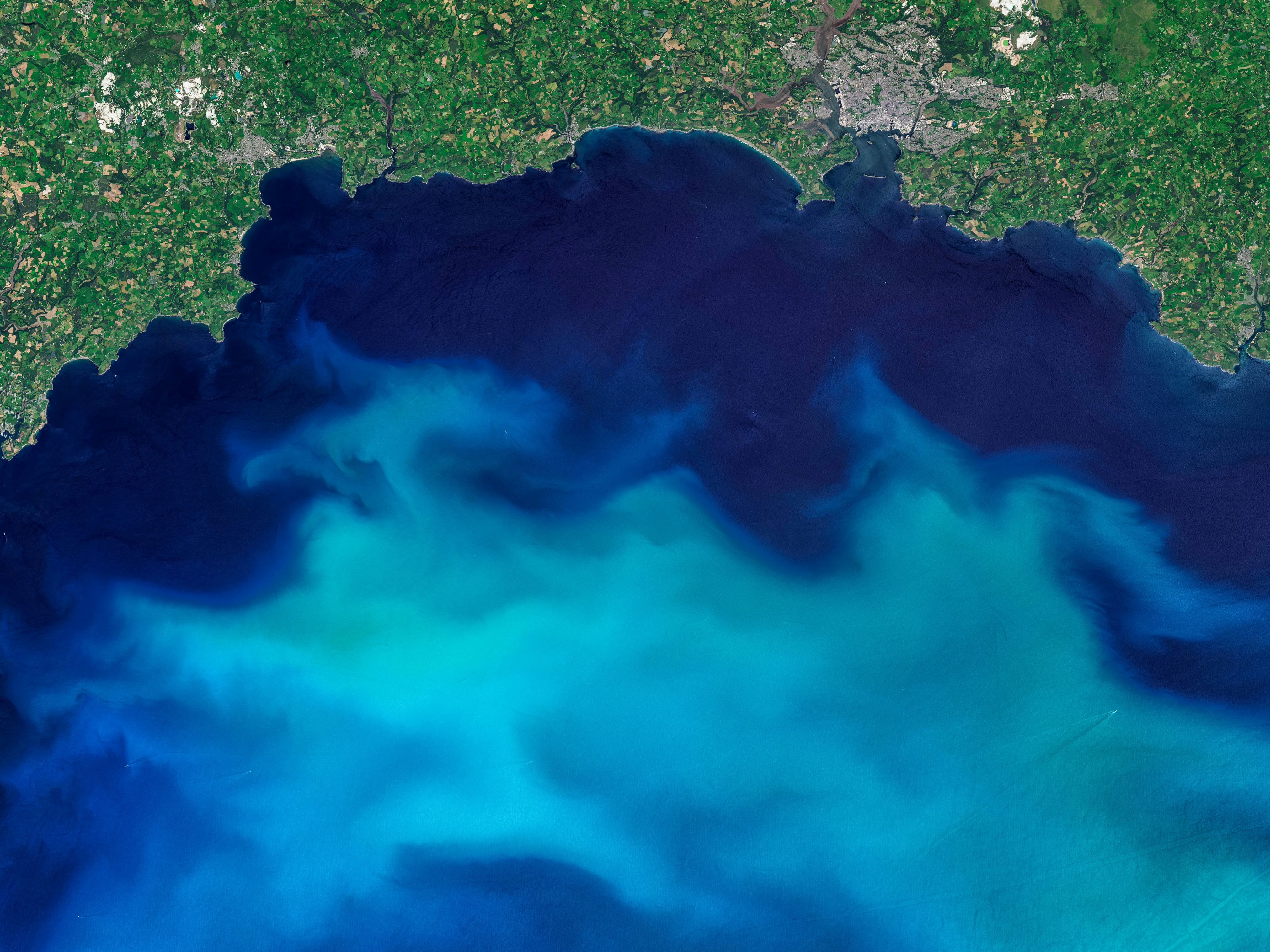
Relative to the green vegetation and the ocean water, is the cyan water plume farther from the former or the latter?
the green vegetation

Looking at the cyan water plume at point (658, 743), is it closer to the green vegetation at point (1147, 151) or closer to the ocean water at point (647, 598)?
the ocean water at point (647, 598)

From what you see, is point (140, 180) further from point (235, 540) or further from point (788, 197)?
point (788, 197)

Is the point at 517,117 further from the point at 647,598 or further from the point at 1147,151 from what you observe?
the point at 1147,151

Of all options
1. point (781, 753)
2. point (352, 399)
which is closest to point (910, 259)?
point (781, 753)

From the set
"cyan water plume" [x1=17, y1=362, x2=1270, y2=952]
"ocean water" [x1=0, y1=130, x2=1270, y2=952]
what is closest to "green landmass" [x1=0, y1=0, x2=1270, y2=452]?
"ocean water" [x1=0, y1=130, x2=1270, y2=952]

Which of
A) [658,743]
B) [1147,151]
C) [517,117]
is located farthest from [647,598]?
[1147,151]

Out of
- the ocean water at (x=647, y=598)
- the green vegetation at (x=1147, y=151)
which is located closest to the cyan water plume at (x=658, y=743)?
the ocean water at (x=647, y=598)
